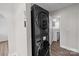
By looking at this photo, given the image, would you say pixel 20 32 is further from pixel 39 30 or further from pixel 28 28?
pixel 39 30

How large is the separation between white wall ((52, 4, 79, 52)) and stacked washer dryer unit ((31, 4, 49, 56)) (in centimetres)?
13

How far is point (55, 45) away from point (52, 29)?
0.17 meters

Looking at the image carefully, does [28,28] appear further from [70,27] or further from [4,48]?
[70,27]

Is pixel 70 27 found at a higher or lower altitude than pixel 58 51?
higher

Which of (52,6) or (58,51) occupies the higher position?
(52,6)

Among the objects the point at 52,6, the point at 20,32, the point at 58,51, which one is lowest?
the point at 58,51

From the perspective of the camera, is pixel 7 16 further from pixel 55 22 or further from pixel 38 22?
pixel 55 22

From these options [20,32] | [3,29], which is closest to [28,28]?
[20,32]

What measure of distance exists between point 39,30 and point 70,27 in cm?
32

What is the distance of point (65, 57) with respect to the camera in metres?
0.92

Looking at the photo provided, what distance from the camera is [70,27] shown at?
90 centimetres

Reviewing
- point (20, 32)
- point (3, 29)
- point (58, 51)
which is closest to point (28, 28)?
point (20, 32)

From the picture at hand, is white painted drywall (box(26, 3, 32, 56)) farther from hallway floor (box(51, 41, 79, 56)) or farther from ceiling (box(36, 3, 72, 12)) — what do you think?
hallway floor (box(51, 41, 79, 56))

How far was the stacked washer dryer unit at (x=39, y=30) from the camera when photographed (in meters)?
0.93
